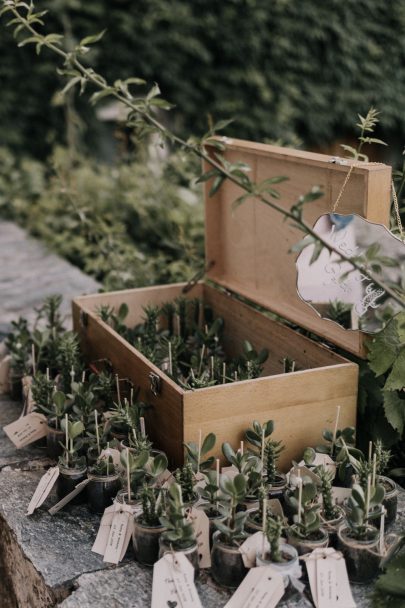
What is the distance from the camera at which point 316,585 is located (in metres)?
1.39

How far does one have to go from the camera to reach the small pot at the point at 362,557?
1.42 m

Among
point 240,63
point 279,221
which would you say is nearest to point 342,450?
point 279,221

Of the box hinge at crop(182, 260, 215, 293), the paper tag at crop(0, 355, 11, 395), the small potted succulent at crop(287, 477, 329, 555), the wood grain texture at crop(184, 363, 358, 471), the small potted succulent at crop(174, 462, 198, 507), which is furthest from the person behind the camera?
the box hinge at crop(182, 260, 215, 293)

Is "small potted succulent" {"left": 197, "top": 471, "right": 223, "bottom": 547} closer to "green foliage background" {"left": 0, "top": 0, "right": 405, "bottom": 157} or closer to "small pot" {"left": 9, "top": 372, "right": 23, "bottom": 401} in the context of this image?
"small pot" {"left": 9, "top": 372, "right": 23, "bottom": 401}

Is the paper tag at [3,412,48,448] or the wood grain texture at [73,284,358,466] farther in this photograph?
the paper tag at [3,412,48,448]

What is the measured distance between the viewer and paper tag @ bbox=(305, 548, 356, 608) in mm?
1374

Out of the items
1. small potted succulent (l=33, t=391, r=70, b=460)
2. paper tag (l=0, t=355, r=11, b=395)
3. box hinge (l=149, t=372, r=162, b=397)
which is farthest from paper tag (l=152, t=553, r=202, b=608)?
paper tag (l=0, t=355, r=11, b=395)

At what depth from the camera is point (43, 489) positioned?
172 cm

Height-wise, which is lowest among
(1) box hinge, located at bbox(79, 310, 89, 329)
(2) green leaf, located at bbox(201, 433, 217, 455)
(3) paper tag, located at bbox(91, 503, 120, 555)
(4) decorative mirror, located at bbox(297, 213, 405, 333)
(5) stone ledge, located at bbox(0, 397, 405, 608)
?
(5) stone ledge, located at bbox(0, 397, 405, 608)

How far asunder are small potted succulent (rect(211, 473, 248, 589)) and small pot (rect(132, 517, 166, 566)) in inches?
4.5

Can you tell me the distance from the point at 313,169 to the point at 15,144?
15.2 feet

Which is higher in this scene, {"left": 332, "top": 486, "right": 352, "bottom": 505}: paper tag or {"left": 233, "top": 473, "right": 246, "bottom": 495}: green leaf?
{"left": 233, "top": 473, "right": 246, "bottom": 495}: green leaf

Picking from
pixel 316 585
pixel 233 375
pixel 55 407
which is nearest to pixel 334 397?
pixel 233 375

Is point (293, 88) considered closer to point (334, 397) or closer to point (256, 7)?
point (256, 7)
